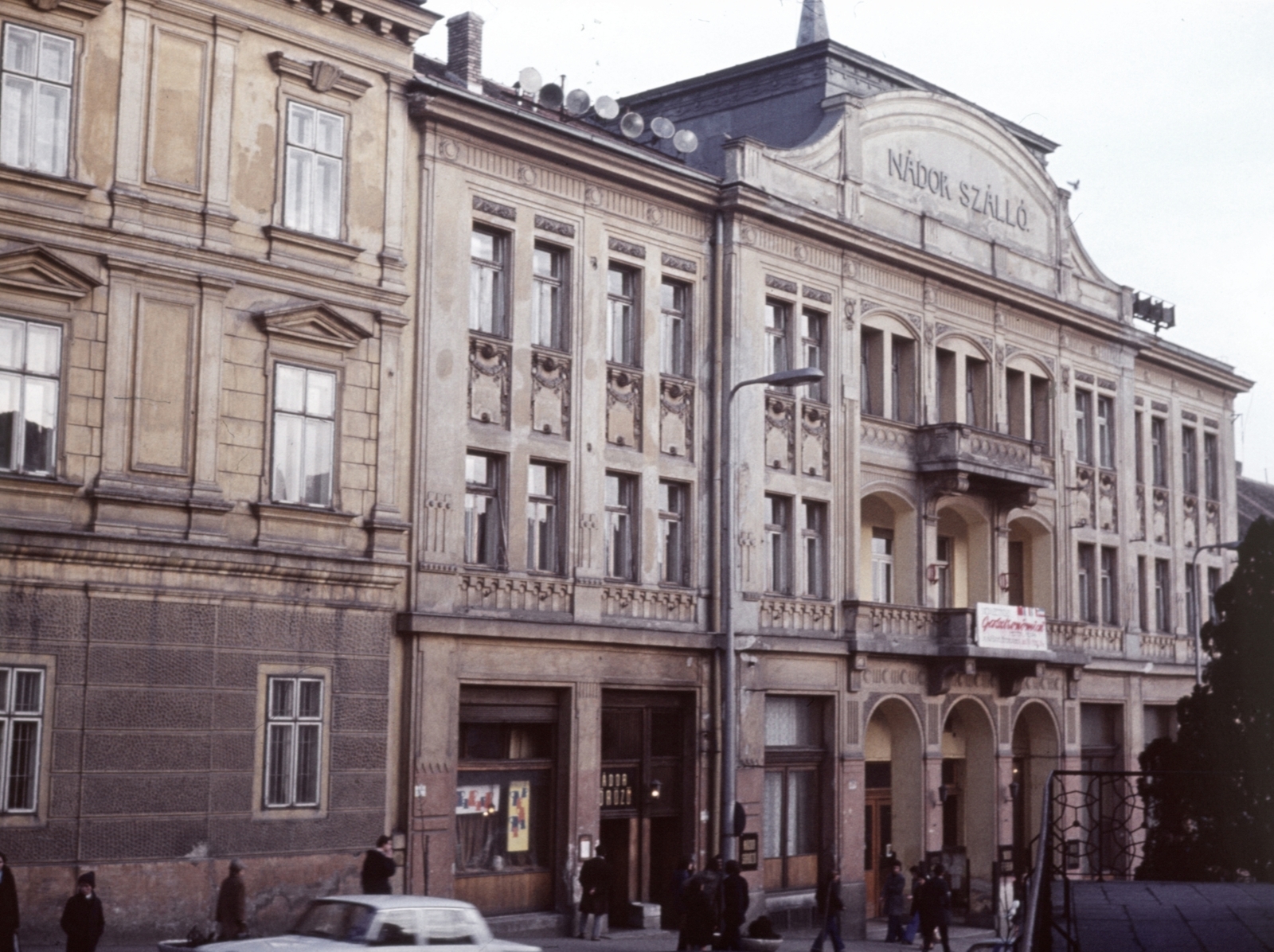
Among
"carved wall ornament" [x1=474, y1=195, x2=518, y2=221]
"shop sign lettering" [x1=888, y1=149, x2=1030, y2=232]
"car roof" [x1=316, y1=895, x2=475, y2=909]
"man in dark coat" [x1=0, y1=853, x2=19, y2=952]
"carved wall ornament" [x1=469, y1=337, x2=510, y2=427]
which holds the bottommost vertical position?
"man in dark coat" [x1=0, y1=853, x2=19, y2=952]

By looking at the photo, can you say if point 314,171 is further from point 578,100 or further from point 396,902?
point 396,902

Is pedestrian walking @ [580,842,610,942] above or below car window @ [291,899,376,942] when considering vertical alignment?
below

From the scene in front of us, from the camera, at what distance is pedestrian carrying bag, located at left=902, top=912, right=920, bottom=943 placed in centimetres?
3316

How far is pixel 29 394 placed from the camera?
23.3 metres

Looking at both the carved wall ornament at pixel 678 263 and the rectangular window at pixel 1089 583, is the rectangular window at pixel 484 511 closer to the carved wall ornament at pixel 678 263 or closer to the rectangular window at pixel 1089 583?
the carved wall ornament at pixel 678 263

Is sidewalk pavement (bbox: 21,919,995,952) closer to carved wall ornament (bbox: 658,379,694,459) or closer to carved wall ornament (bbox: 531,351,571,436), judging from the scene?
carved wall ornament (bbox: 531,351,571,436)

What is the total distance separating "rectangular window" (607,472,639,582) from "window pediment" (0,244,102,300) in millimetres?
10935

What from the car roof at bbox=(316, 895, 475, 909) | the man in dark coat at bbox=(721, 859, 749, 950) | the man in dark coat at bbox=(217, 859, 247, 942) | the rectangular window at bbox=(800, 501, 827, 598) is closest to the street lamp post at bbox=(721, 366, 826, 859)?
the man in dark coat at bbox=(721, 859, 749, 950)

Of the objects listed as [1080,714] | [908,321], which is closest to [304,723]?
[908,321]

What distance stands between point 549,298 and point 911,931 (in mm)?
14127

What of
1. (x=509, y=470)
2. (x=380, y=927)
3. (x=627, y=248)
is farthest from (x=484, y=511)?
(x=380, y=927)

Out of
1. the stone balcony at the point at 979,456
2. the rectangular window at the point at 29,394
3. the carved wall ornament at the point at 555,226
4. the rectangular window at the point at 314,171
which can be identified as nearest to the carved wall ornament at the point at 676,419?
the carved wall ornament at the point at 555,226

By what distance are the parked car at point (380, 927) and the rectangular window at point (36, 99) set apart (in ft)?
37.5

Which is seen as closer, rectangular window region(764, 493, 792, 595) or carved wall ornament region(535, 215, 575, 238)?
carved wall ornament region(535, 215, 575, 238)
